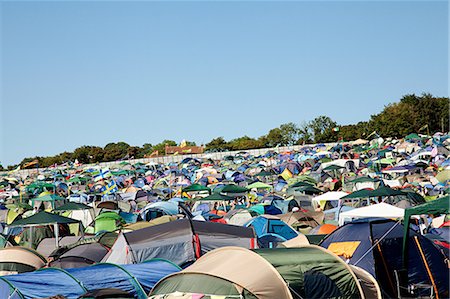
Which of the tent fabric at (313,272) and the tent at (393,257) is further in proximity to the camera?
the tent at (393,257)

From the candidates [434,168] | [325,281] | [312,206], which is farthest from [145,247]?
[434,168]

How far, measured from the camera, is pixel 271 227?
64.6ft

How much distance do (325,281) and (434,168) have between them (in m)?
30.0

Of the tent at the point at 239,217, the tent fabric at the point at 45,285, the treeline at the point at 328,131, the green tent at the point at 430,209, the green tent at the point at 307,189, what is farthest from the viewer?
the treeline at the point at 328,131

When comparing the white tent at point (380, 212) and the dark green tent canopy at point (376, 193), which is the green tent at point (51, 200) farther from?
the white tent at point (380, 212)

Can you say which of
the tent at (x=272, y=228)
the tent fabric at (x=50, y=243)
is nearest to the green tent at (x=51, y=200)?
the tent fabric at (x=50, y=243)

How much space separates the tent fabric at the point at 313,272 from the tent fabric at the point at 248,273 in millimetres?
239

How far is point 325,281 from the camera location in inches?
429

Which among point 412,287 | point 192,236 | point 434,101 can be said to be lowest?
point 412,287

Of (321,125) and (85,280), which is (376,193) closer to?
(85,280)

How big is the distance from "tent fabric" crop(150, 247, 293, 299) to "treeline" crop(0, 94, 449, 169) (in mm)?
71005

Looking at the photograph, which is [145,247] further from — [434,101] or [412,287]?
[434,101]

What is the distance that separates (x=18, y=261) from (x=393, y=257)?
25.4 ft

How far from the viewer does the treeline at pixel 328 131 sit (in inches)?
3455
